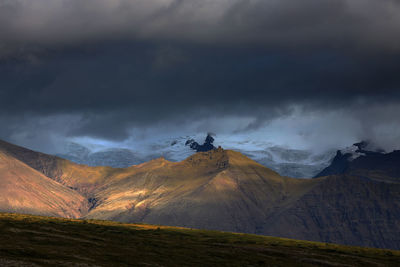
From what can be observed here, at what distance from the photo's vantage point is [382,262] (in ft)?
595

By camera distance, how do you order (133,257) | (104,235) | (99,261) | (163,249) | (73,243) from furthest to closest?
(104,235)
(163,249)
(73,243)
(133,257)
(99,261)

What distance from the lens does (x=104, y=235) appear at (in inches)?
7126

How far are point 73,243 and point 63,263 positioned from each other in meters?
34.9

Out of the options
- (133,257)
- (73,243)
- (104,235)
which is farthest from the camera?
(104,235)

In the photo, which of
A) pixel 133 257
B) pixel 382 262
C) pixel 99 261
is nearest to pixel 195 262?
pixel 133 257

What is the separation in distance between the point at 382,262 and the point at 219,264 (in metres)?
66.2

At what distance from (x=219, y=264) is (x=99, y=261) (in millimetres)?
34351

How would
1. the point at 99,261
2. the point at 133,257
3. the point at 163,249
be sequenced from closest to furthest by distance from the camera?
1. the point at 99,261
2. the point at 133,257
3. the point at 163,249

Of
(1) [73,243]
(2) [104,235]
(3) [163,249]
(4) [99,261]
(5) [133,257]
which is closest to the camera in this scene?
(4) [99,261]

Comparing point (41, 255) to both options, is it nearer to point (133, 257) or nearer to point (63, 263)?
point (63, 263)

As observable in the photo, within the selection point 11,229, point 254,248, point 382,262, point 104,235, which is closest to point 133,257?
point 11,229

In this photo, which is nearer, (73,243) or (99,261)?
(99,261)

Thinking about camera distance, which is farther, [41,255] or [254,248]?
[254,248]

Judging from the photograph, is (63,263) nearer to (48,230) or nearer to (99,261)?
(99,261)
